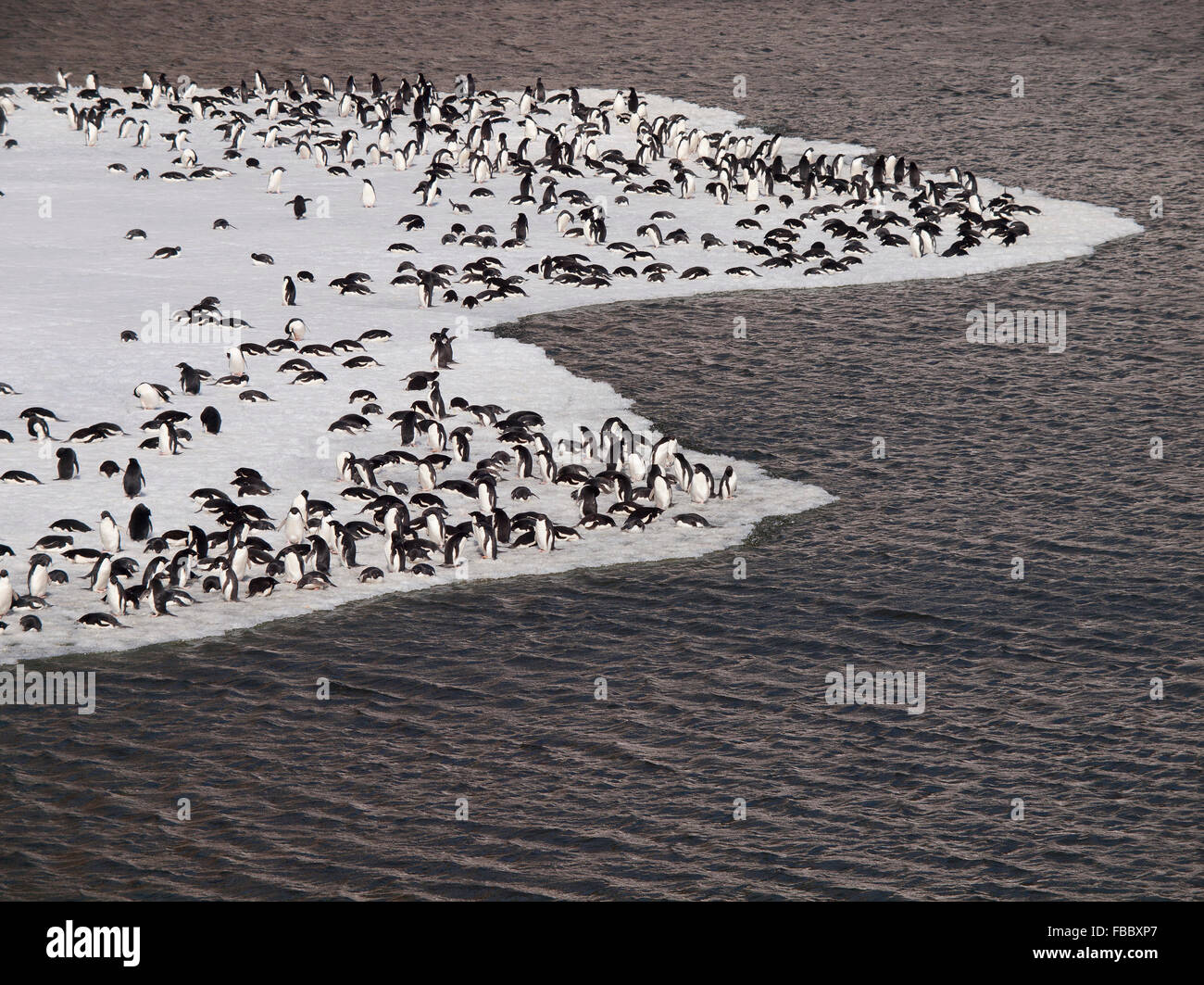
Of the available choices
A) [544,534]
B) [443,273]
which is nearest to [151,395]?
[544,534]

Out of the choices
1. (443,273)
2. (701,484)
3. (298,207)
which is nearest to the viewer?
(701,484)

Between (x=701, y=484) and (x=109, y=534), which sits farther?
(x=701, y=484)

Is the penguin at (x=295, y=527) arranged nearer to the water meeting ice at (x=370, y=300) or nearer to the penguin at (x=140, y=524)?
the water meeting ice at (x=370, y=300)

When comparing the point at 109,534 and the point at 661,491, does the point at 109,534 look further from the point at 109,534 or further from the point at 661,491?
the point at 661,491

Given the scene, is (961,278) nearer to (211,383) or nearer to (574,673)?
(211,383)

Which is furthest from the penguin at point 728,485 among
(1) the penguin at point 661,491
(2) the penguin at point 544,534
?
(2) the penguin at point 544,534

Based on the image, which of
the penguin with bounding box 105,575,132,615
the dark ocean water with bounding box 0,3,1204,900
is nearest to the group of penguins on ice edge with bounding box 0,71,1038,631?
the penguin with bounding box 105,575,132,615

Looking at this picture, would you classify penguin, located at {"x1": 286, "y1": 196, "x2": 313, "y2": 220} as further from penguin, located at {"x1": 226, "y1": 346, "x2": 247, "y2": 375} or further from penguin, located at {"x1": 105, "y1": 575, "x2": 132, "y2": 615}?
penguin, located at {"x1": 105, "y1": 575, "x2": 132, "y2": 615}
